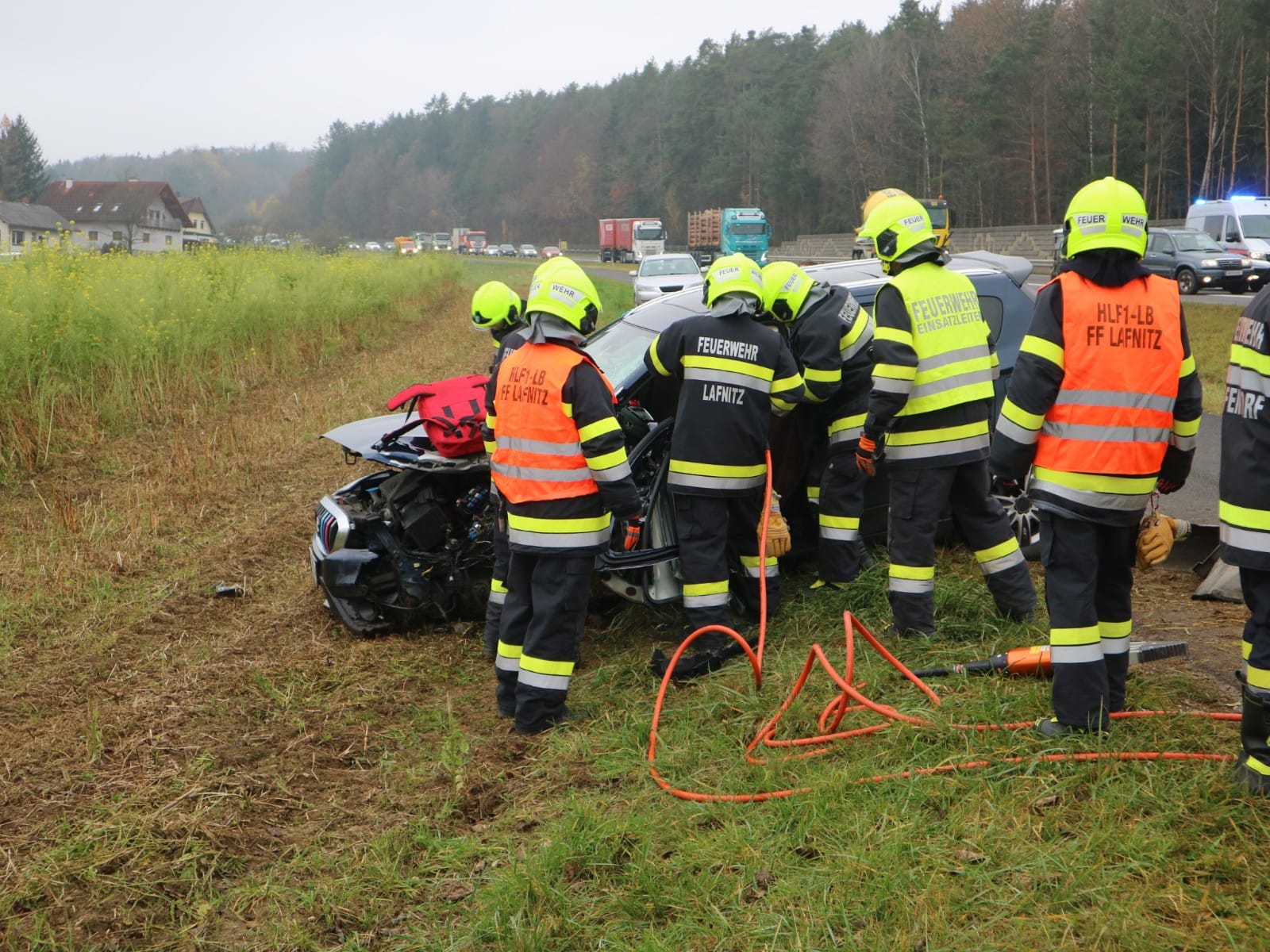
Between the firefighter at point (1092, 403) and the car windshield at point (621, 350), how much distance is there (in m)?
2.29

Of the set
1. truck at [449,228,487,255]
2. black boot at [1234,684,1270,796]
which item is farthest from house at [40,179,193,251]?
black boot at [1234,684,1270,796]

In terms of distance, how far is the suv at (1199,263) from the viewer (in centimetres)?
2305

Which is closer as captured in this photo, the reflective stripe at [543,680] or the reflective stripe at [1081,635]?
the reflective stripe at [1081,635]

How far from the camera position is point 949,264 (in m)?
5.95

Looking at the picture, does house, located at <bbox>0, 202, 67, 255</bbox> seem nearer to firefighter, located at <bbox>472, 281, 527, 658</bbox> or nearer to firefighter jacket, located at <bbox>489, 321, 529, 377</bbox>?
firefighter, located at <bbox>472, 281, 527, 658</bbox>

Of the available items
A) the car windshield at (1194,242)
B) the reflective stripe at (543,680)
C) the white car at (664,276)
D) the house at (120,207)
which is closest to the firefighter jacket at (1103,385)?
the reflective stripe at (543,680)

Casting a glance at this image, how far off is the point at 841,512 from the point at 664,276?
62.0 ft

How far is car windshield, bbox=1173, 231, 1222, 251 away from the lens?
942 inches

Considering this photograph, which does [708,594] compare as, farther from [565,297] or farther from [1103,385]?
[1103,385]

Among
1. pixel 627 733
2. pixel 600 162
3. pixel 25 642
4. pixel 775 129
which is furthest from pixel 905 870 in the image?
pixel 600 162

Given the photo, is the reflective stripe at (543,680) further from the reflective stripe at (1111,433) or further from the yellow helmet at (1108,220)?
the yellow helmet at (1108,220)

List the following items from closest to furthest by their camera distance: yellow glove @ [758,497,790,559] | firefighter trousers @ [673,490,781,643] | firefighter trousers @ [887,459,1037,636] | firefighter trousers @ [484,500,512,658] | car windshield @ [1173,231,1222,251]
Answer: firefighter trousers @ [887,459,1037,636] → firefighter trousers @ [673,490,781,643] → firefighter trousers @ [484,500,512,658] → yellow glove @ [758,497,790,559] → car windshield @ [1173,231,1222,251]

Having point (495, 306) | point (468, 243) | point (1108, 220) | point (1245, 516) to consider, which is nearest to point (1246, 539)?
point (1245, 516)

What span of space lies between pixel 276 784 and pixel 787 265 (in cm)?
332
